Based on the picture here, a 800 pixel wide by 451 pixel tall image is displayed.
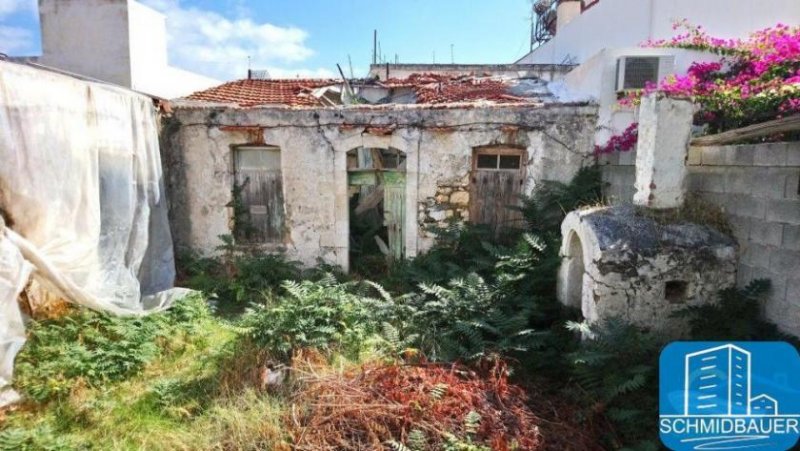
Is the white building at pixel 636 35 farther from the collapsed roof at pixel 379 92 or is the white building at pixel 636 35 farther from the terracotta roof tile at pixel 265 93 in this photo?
the terracotta roof tile at pixel 265 93

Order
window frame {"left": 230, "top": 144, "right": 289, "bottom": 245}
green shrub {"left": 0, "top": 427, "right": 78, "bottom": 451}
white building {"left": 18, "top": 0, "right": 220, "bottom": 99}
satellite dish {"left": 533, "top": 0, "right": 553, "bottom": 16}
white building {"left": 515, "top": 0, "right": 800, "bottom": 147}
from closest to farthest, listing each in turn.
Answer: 1. green shrub {"left": 0, "top": 427, "right": 78, "bottom": 451}
2. white building {"left": 18, "top": 0, "right": 220, "bottom": 99}
3. white building {"left": 515, "top": 0, "right": 800, "bottom": 147}
4. window frame {"left": 230, "top": 144, "right": 289, "bottom": 245}
5. satellite dish {"left": 533, "top": 0, "right": 553, "bottom": 16}

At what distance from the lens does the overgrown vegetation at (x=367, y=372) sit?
126 inches

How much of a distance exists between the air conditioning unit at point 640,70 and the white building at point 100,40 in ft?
25.0

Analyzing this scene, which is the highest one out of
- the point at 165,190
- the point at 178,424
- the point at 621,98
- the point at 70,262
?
the point at 621,98

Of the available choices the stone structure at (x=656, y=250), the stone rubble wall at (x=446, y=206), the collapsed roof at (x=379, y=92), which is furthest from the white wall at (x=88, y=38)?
the stone structure at (x=656, y=250)

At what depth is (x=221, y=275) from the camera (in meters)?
7.14

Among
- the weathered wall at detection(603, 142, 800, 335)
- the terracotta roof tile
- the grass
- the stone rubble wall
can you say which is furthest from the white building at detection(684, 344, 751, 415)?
the terracotta roof tile

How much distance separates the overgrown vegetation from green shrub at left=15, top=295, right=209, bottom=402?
14 mm

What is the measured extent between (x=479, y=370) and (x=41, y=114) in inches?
206

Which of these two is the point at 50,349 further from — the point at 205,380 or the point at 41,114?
the point at 41,114

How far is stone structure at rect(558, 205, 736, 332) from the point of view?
144 inches

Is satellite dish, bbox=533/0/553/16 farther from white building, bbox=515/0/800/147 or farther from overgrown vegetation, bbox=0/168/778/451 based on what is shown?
overgrown vegetation, bbox=0/168/778/451

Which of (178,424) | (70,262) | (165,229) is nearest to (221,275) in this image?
(165,229)

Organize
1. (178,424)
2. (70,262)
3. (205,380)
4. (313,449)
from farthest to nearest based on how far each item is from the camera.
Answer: (70,262), (205,380), (178,424), (313,449)
